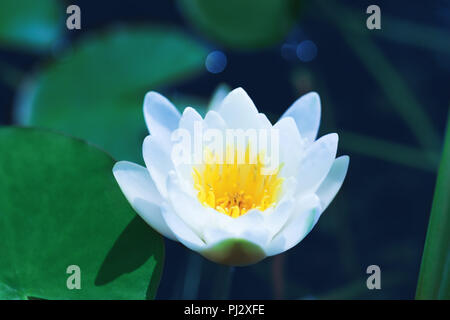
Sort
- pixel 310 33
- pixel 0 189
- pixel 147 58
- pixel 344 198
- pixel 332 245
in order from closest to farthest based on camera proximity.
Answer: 1. pixel 0 189
2. pixel 332 245
3. pixel 344 198
4. pixel 147 58
5. pixel 310 33

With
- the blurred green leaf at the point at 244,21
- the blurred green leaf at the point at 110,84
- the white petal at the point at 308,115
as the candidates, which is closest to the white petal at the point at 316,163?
the white petal at the point at 308,115

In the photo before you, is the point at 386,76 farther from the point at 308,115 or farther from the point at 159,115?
the point at 159,115

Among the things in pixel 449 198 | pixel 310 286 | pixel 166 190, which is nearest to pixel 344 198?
→ pixel 310 286

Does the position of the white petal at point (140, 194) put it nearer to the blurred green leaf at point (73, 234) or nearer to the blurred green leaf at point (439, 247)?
the blurred green leaf at point (73, 234)

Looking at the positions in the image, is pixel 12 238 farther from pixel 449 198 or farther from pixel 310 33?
pixel 310 33

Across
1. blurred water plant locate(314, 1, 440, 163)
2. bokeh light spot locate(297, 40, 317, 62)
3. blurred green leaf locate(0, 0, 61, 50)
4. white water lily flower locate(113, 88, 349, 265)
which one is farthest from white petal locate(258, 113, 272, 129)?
blurred green leaf locate(0, 0, 61, 50)

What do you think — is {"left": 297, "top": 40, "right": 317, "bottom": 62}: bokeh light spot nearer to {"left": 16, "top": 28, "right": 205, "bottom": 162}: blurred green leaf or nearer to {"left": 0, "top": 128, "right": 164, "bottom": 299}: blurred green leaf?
{"left": 16, "top": 28, "right": 205, "bottom": 162}: blurred green leaf

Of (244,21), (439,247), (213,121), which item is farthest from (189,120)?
(244,21)
